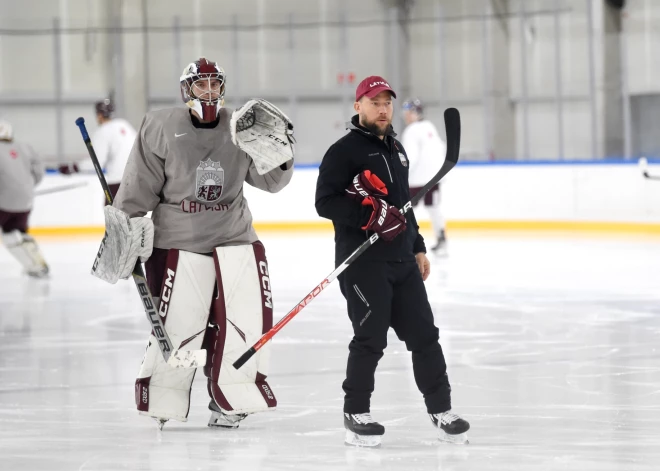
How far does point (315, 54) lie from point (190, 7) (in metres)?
1.73

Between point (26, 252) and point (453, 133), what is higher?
point (453, 133)

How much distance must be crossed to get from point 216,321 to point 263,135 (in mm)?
595

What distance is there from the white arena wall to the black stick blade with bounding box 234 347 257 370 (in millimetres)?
7606

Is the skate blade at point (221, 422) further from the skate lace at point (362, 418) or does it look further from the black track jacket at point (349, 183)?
the black track jacket at point (349, 183)

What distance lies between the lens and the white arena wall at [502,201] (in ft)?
34.2

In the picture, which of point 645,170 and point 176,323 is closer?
point 176,323

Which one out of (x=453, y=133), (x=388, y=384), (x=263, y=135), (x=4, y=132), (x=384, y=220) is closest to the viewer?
(x=384, y=220)

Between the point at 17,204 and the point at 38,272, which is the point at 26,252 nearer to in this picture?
the point at 38,272

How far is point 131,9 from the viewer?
551 inches

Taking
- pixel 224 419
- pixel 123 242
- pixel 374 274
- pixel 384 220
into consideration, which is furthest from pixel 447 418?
pixel 123 242

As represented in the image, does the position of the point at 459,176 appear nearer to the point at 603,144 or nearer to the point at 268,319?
the point at 603,144

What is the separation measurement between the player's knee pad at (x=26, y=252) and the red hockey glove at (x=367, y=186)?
5.22 m

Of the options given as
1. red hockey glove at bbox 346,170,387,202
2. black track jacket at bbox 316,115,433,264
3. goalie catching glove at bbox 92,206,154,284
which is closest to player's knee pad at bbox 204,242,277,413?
goalie catching glove at bbox 92,206,154,284

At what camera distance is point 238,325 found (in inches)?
131
